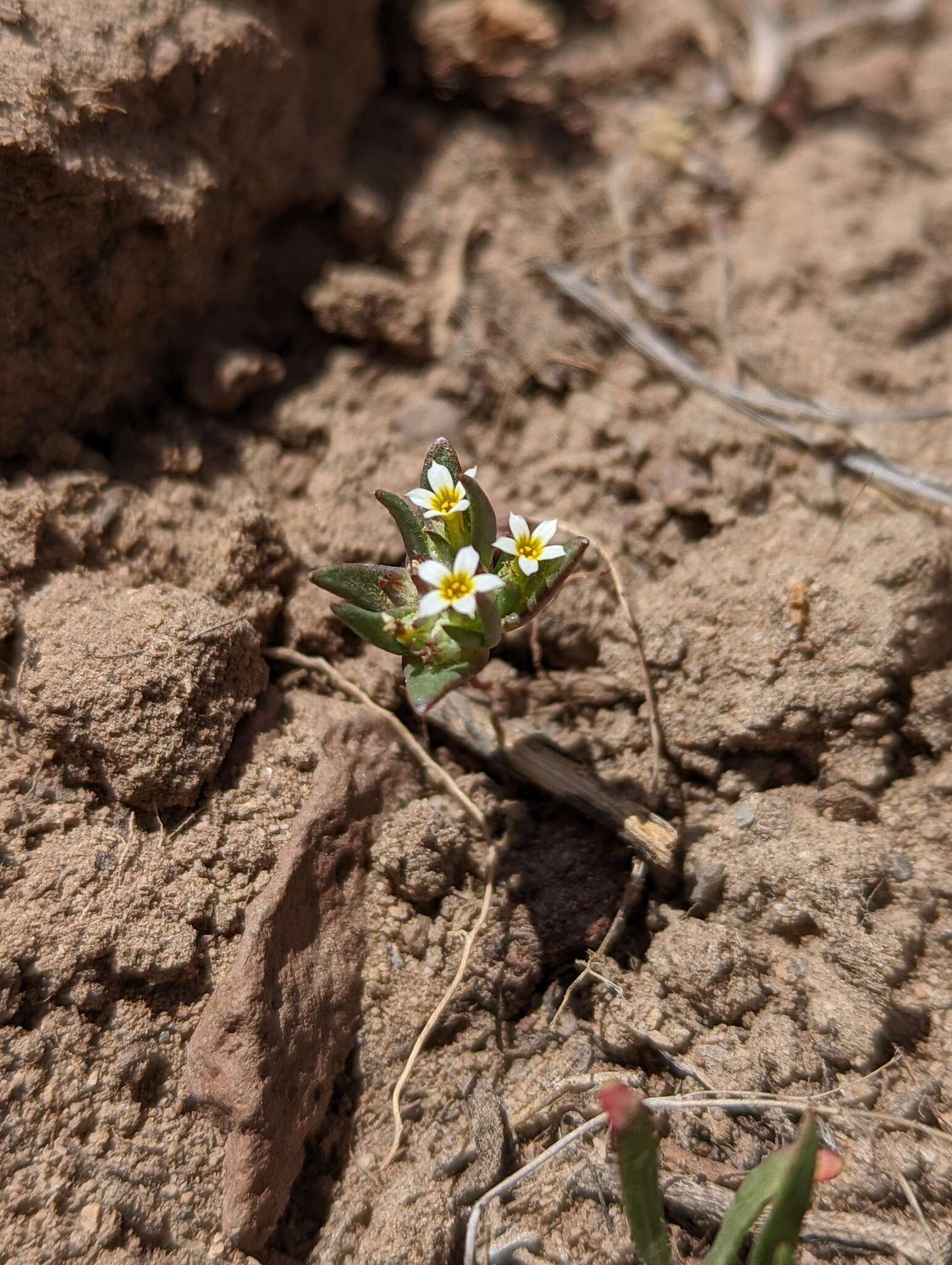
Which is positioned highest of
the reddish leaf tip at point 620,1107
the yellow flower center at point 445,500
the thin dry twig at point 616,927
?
the yellow flower center at point 445,500

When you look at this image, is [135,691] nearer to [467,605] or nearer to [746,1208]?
[467,605]

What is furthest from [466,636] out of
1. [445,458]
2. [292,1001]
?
[292,1001]

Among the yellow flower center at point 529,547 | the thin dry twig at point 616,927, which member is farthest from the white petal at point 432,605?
the thin dry twig at point 616,927

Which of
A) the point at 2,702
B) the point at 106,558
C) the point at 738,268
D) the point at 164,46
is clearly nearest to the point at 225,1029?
the point at 2,702

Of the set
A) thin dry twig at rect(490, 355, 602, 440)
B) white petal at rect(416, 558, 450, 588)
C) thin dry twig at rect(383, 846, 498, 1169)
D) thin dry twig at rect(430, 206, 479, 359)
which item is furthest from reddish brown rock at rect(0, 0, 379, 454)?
thin dry twig at rect(383, 846, 498, 1169)

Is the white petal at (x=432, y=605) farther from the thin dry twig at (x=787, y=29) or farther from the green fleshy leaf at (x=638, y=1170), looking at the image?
the thin dry twig at (x=787, y=29)

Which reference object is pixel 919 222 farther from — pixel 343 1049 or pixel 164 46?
pixel 343 1049
